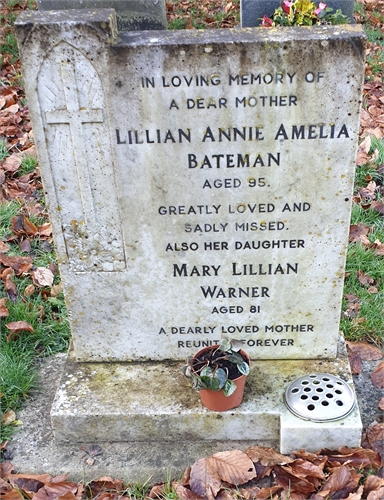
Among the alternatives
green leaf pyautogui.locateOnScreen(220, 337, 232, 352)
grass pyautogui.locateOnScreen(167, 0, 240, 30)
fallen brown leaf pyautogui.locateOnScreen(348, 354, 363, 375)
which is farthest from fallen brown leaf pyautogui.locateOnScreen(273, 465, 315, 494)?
grass pyautogui.locateOnScreen(167, 0, 240, 30)

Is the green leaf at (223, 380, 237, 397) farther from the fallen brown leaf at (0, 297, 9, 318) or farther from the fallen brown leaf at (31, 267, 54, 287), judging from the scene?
the fallen brown leaf at (31, 267, 54, 287)

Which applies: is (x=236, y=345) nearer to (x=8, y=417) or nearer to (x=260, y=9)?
(x=8, y=417)

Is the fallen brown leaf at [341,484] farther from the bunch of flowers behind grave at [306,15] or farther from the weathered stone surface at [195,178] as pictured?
the bunch of flowers behind grave at [306,15]

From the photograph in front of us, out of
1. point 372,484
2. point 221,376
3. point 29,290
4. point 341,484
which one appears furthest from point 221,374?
point 29,290

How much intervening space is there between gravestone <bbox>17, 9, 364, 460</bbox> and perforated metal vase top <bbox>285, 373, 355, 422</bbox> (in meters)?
0.05

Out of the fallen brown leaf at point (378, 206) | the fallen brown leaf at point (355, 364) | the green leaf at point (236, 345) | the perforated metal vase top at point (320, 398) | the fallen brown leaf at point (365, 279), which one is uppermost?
the green leaf at point (236, 345)

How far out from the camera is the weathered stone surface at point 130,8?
2.54 meters

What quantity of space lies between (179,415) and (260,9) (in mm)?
2208

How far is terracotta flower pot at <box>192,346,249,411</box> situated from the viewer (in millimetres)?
2471

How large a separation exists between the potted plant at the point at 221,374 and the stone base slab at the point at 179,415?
67mm

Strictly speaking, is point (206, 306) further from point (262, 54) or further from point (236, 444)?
point (262, 54)

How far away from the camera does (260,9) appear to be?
10.3 feet

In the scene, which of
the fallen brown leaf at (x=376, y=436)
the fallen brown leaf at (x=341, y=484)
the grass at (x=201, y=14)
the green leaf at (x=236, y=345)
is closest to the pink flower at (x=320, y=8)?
the green leaf at (x=236, y=345)

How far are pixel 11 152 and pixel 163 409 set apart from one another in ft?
11.6
